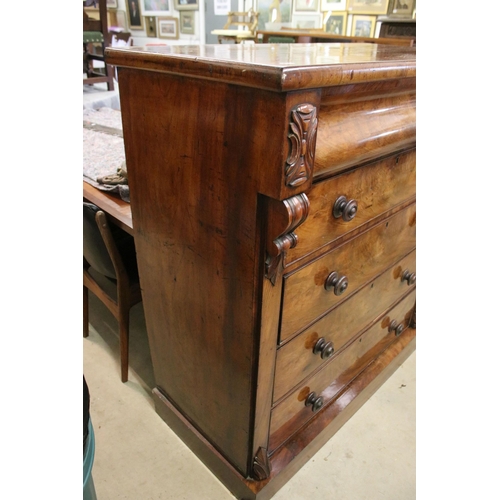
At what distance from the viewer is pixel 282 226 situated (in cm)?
75

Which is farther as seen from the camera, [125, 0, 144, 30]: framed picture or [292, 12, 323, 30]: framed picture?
[125, 0, 144, 30]: framed picture

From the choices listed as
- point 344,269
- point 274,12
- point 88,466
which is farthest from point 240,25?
point 88,466

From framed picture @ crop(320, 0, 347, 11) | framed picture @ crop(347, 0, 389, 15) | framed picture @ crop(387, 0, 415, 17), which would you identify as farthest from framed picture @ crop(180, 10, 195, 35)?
framed picture @ crop(387, 0, 415, 17)

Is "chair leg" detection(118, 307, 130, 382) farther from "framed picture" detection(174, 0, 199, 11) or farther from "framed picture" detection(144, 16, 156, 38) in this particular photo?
"framed picture" detection(144, 16, 156, 38)

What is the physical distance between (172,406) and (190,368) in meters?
0.30

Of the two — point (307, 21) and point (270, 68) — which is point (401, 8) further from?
point (270, 68)

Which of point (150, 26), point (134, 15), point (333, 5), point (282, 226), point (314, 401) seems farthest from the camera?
point (134, 15)

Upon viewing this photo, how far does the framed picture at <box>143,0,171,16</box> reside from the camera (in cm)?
567

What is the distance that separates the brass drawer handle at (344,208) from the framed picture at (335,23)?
4.04 m

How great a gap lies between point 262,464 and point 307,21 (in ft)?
15.2

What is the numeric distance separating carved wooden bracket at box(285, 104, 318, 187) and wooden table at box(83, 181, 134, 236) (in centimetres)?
71

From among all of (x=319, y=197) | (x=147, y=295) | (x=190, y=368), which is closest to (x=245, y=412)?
(x=190, y=368)

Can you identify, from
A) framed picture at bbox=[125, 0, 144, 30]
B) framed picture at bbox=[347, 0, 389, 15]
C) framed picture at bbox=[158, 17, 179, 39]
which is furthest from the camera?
framed picture at bbox=[125, 0, 144, 30]

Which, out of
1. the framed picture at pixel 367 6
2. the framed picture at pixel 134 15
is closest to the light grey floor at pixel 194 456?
the framed picture at pixel 367 6
